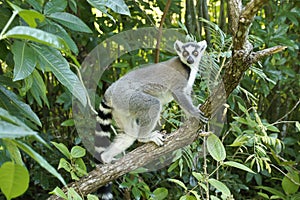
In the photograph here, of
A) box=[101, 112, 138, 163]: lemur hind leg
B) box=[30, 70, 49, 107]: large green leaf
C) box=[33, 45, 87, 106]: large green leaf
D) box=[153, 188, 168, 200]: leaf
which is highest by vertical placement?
box=[33, 45, 87, 106]: large green leaf

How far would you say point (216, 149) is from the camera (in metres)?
1.81

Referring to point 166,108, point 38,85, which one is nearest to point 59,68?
point 38,85

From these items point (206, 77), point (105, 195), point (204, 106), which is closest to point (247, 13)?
point (204, 106)

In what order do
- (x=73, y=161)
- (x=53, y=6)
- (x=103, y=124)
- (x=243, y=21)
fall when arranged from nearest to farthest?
1. (x=243, y=21)
2. (x=53, y=6)
3. (x=73, y=161)
4. (x=103, y=124)

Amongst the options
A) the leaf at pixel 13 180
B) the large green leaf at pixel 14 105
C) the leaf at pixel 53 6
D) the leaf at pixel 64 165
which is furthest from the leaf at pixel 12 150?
the leaf at pixel 64 165

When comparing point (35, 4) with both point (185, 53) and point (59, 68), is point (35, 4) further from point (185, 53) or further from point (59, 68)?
point (185, 53)

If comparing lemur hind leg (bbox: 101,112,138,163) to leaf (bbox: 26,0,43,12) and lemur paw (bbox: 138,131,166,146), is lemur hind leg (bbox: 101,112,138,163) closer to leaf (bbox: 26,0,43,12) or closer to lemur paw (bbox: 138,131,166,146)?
lemur paw (bbox: 138,131,166,146)

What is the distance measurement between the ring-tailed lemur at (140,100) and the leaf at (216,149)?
36cm

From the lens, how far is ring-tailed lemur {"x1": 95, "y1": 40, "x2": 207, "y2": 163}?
2.29m

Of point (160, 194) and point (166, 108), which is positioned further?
point (166, 108)

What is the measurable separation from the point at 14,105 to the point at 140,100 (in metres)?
0.85

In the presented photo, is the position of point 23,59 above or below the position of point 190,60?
above

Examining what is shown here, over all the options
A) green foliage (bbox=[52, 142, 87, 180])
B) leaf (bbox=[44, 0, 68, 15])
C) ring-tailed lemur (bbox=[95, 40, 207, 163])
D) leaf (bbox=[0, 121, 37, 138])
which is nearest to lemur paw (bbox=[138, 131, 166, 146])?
ring-tailed lemur (bbox=[95, 40, 207, 163])

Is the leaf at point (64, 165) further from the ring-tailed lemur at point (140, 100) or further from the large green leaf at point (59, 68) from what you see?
the large green leaf at point (59, 68)
